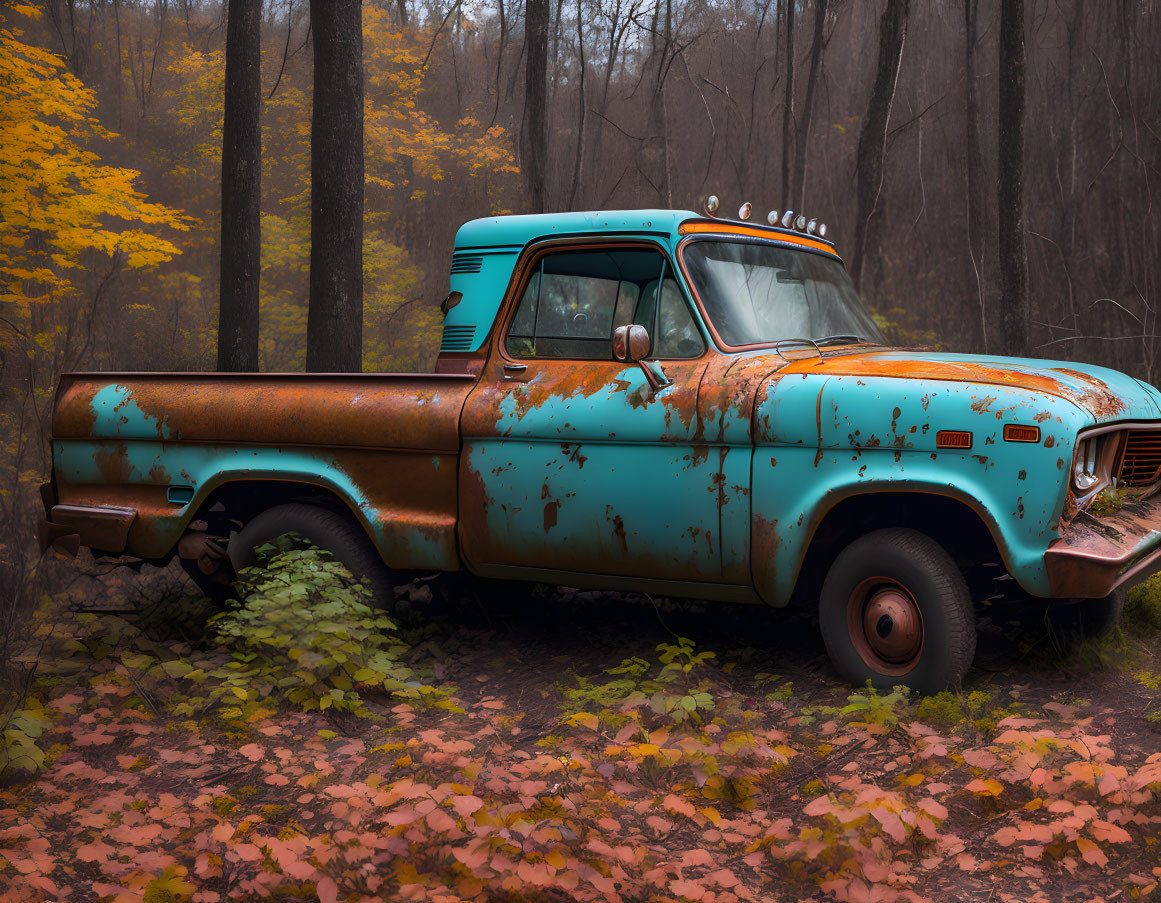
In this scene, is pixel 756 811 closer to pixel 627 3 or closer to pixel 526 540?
pixel 526 540

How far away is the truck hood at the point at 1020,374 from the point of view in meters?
4.04

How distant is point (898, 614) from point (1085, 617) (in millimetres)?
1228

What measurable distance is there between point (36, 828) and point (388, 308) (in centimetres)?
1946

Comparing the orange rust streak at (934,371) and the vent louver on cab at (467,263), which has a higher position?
the vent louver on cab at (467,263)

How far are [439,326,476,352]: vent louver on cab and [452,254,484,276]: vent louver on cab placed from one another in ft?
1.04

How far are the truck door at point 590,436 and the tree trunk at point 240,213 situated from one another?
732 cm

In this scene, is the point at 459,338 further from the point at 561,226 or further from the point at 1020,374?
the point at 1020,374

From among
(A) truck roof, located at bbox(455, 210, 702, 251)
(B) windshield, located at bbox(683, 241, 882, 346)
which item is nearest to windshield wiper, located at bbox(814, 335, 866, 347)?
(B) windshield, located at bbox(683, 241, 882, 346)

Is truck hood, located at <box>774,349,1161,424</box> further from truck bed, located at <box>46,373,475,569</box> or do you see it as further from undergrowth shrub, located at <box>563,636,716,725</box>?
truck bed, located at <box>46,373,475,569</box>

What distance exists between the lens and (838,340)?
5.08m

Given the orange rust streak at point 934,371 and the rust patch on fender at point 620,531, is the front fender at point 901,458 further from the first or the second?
the rust patch on fender at point 620,531

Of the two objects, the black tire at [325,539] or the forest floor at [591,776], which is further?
the black tire at [325,539]

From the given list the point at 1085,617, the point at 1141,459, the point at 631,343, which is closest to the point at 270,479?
the point at 631,343

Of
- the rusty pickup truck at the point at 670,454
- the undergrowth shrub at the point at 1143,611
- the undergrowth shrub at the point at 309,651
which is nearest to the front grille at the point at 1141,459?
the rusty pickup truck at the point at 670,454
